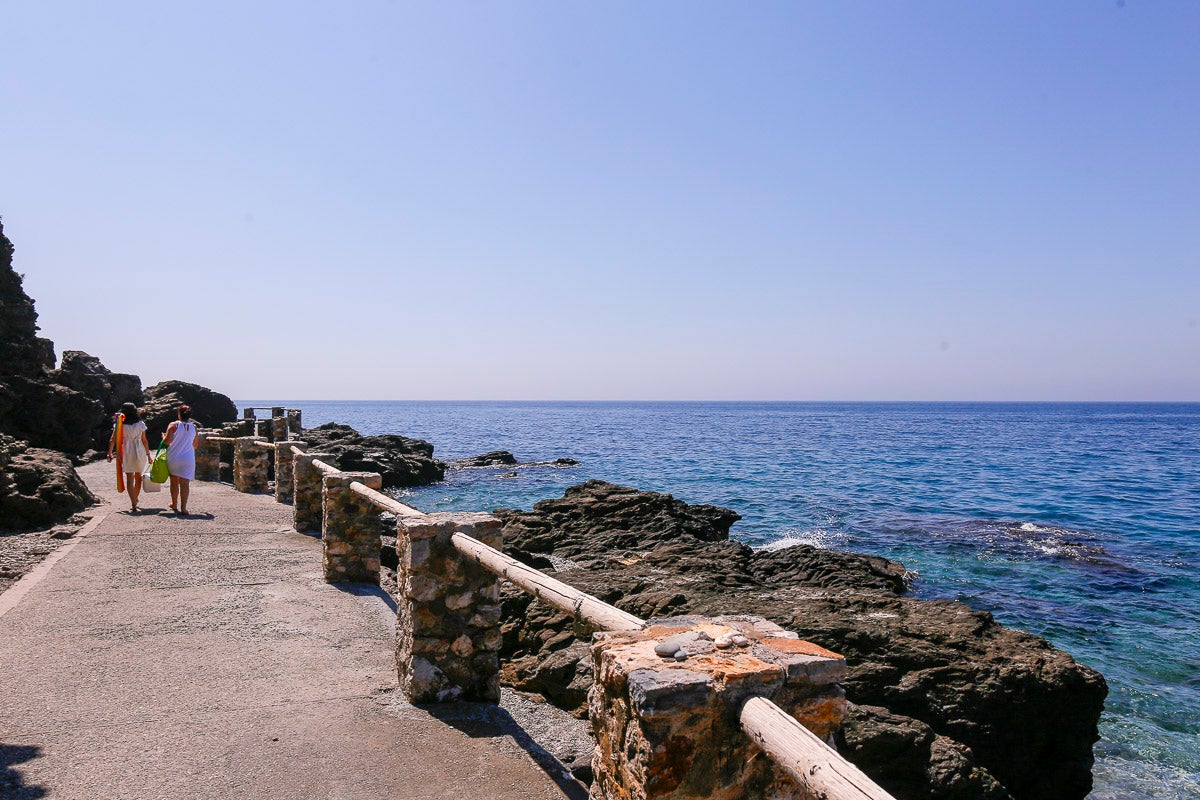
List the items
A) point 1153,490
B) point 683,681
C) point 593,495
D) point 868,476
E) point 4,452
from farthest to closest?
point 868,476, point 1153,490, point 593,495, point 4,452, point 683,681

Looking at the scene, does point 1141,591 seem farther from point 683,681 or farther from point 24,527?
point 24,527

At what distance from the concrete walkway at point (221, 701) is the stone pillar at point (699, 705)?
5.38 ft

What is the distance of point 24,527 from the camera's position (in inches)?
394

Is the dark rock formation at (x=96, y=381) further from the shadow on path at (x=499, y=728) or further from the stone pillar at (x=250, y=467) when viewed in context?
the shadow on path at (x=499, y=728)

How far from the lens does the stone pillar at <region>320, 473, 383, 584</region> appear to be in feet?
25.8

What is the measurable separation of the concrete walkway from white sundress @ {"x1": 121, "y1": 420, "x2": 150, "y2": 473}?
13.6 feet

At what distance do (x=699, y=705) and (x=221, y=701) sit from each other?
3954 millimetres

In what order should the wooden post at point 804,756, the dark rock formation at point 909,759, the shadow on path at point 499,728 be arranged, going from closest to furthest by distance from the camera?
the wooden post at point 804,756 < the shadow on path at point 499,728 < the dark rock formation at point 909,759

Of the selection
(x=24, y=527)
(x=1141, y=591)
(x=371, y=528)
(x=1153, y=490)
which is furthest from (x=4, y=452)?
(x=1153, y=490)

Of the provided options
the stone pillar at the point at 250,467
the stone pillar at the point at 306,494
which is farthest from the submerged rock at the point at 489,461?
the stone pillar at the point at 306,494

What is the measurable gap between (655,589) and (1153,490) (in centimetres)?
3255

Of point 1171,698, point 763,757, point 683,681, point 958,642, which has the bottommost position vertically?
point 1171,698

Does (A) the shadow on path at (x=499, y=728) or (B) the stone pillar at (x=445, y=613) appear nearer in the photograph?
(A) the shadow on path at (x=499, y=728)

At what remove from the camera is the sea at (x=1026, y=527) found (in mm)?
9602
